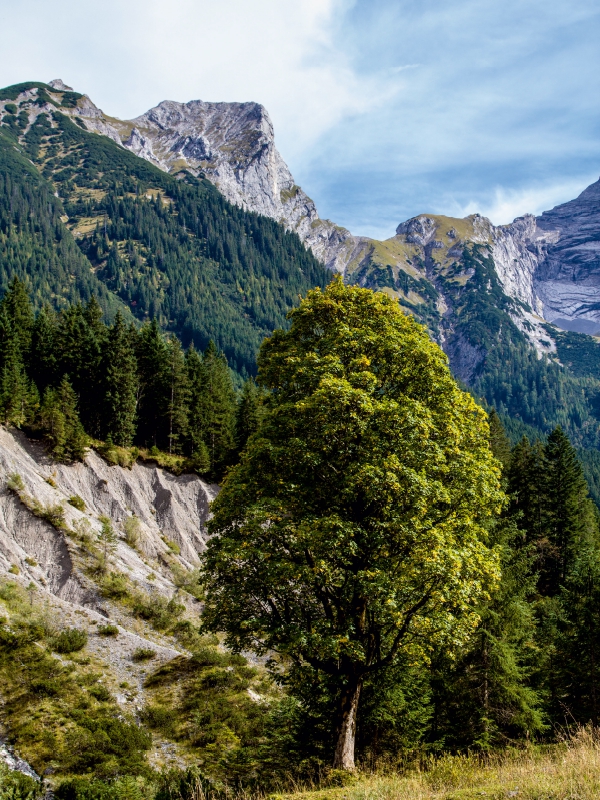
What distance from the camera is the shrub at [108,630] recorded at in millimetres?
30891

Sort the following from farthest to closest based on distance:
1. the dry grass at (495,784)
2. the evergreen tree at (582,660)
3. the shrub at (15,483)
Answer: the shrub at (15,483) < the evergreen tree at (582,660) < the dry grass at (495,784)

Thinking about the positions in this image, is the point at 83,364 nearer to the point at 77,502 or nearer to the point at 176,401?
the point at 176,401

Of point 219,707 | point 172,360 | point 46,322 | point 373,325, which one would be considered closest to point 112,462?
point 172,360

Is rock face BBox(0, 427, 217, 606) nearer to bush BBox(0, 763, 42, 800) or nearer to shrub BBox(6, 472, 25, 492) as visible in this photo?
shrub BBox(6, 472, 25, 492)

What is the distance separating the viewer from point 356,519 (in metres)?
14.4

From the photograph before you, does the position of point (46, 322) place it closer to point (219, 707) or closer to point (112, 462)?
point (112, 462)

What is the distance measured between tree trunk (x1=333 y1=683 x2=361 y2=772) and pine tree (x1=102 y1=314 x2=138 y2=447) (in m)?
48.7

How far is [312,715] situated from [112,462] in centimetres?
4417

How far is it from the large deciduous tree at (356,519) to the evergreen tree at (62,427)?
130 ft

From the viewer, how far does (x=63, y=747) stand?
19.6 meters

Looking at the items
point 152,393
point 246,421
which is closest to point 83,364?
point 152,393

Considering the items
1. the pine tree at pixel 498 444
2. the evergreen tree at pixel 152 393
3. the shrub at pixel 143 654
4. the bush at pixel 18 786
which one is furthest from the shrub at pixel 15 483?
the pine tree at pixel 498 444

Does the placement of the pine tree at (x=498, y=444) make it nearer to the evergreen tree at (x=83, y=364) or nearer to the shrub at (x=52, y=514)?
the evergreen tree at (x=83, y=364)

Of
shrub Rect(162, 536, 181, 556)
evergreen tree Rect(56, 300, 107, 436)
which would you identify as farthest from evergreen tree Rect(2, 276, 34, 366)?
shrub Rect(162, 536, 181, 556)
